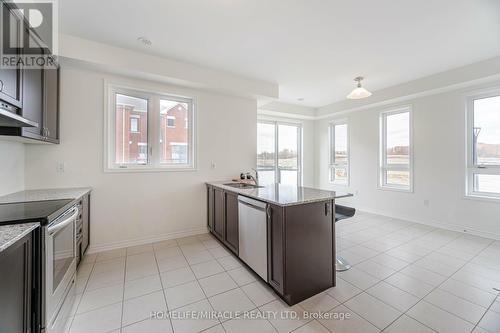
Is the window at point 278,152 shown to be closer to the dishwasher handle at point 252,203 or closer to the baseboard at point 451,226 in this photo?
the baseboard at point 451,226

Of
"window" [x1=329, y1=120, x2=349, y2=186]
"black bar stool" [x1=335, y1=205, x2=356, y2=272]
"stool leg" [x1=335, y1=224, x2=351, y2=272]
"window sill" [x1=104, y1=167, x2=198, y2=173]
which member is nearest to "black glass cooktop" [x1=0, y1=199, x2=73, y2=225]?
"window sill" [x1=104, y1=167, x2=198, y2=173]

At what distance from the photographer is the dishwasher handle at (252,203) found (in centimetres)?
210

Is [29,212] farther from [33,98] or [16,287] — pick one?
[33,98]

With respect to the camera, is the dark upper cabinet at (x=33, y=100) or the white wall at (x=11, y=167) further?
the white wall at (x=11, y=167)

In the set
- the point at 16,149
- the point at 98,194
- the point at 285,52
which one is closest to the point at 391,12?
the point at 285,52

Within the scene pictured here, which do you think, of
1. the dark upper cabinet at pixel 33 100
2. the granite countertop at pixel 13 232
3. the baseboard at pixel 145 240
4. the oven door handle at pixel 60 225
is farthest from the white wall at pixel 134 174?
the granite countertop at pixel 13 232

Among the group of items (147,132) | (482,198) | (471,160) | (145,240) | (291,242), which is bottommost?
(145,240)

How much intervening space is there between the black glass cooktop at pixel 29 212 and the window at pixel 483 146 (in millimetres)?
5653

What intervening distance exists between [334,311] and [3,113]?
2851 mm

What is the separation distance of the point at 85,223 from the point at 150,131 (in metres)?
1.55

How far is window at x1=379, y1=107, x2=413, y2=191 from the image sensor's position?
442 cm

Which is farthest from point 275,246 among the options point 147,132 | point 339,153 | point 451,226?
point 339,153

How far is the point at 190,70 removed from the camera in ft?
10.6

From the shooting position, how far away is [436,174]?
13.0ft
